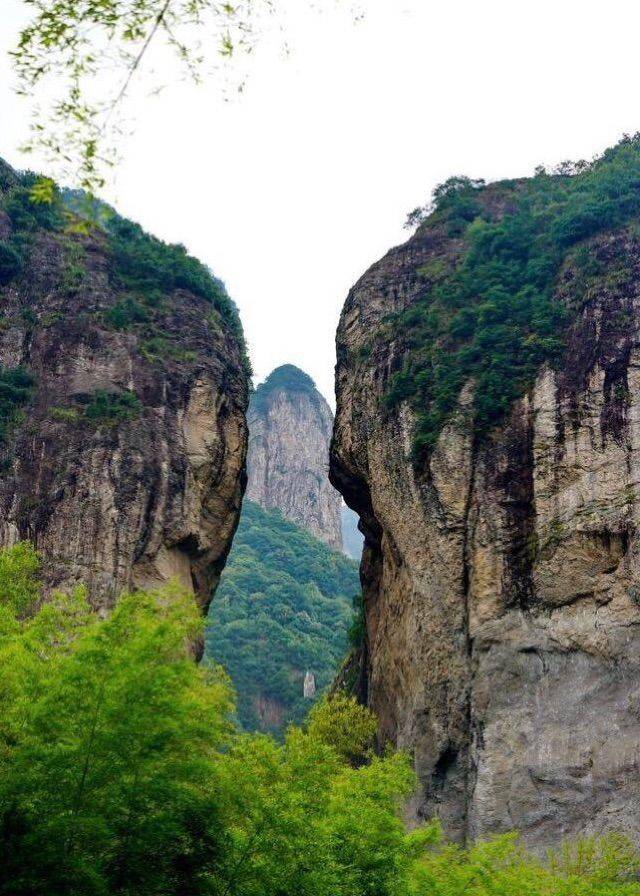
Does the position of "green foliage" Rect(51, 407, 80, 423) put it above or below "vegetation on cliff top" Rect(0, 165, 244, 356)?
below

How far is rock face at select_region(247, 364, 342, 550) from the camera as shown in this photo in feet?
325

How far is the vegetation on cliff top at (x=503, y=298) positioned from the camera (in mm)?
28312

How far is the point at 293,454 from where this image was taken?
103 m

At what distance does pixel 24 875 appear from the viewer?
405 inches

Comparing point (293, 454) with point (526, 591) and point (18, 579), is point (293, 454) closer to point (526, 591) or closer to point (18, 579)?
point (526, 591)

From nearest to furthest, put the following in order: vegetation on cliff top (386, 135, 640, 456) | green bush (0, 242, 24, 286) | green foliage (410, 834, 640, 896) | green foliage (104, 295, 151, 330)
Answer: green foliage (410, 834, 640, 896)
vegetation on cliff top (386, 135, 640, 456)
green bush (0, 242, 24, 286)
green foliage (104, 295, 151, 330)

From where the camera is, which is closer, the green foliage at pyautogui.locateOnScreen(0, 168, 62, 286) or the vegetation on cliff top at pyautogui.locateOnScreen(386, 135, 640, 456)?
the vegetation on cliff top at pyautogui.locateOnScreen(386, 135, 640, 456)

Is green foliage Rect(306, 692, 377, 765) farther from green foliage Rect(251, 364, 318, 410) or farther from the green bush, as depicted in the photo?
green foliage Rect(251, 364, 318, 410)

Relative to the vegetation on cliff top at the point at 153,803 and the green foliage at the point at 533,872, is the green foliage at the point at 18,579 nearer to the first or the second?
the vegetation on cliff top at the point at 153,803

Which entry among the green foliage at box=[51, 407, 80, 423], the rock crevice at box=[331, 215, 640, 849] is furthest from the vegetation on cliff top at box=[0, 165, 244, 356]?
the rock crevice at box=[331, 215, 640, 849]

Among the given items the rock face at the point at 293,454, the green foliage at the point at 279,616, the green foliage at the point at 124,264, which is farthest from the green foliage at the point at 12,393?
the rock face at the point at 293,454

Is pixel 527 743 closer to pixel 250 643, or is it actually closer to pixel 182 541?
pixel 182 541

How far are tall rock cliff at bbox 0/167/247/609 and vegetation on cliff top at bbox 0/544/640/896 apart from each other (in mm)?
13221

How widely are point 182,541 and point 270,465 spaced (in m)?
72.3
